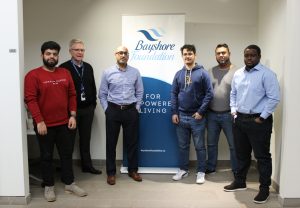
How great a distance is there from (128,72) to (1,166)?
1730 mm

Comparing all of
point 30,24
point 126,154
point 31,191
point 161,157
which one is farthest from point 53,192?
point 30,24

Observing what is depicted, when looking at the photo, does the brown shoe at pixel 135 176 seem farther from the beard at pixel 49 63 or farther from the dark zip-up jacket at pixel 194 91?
the beard at pixel 49 63

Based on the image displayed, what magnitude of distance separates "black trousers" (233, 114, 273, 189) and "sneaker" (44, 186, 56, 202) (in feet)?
6.62

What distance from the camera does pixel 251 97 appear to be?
11.3 ft

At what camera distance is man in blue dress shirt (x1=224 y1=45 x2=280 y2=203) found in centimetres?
339

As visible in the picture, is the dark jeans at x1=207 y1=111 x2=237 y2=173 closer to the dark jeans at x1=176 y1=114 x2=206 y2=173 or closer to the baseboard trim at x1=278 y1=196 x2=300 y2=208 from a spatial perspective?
the dark jeans at x1=176 y1=114 x2=206 y2=173

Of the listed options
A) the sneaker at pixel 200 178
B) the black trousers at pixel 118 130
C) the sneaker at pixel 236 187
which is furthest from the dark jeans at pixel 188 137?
the black trousers at pixel 118 130

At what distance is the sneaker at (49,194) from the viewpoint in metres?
3.60

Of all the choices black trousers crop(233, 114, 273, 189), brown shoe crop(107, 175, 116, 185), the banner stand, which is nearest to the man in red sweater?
brown shoe crop(107, 175, 116, 185)

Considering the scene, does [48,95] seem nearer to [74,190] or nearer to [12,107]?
[12,107]

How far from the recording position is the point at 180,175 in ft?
14.1

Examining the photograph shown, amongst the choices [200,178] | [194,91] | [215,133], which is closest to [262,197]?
[200,178]

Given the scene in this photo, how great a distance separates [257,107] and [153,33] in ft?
5.35

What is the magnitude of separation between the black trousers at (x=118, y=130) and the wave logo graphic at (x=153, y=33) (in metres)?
0.92
